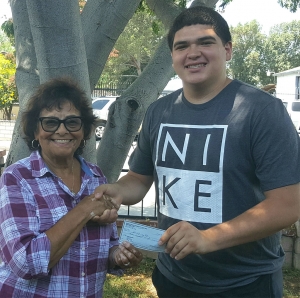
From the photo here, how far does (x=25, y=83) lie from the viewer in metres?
2.87

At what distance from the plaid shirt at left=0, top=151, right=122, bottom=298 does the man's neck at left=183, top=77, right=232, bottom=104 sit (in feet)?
2.37

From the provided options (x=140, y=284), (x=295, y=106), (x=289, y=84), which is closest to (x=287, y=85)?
→ (x=289, y=84)

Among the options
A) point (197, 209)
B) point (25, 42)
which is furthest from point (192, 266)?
point (25, 42)

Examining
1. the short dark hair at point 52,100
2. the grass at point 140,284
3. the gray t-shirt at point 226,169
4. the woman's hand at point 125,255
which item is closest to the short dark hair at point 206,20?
the gray t-shirt at point 226,169

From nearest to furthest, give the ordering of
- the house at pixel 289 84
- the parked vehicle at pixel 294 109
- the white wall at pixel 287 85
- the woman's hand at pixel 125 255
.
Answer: the woman's hand at pixel 125 255, the parked vehicle at pixel 294 109, the house at pixel 289 84, the white wall at pixel 287 85

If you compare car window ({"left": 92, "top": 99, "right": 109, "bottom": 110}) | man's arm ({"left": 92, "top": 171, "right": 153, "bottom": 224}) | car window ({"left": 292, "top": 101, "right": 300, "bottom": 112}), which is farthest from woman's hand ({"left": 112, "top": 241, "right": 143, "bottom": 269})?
car window ({"left": 292, "top": 101, "right": 300, "bottom": 112})

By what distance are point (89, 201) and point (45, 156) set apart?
1.20 ft

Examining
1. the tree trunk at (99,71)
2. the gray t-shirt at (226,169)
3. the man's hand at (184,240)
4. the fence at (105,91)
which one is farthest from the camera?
the fence at (105,91)

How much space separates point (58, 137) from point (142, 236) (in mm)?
667

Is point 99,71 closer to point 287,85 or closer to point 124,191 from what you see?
point 124,191

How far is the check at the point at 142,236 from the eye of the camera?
77.4 inches

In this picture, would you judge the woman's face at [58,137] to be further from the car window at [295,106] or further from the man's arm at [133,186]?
the car window at [295,106]

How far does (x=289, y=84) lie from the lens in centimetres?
3762

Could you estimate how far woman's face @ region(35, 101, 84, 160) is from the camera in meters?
2.23
